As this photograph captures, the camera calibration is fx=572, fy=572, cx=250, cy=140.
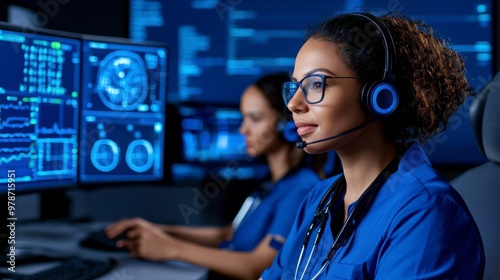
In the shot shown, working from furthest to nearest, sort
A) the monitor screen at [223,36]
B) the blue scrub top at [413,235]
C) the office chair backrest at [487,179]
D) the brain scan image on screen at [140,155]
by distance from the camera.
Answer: the monitor screen at [223,36] < the brain scan image on screen at [140,155] < the office chair backrest at [487,179] < the blue scrub top at [413,235]

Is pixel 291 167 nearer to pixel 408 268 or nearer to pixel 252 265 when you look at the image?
pixel 252 265

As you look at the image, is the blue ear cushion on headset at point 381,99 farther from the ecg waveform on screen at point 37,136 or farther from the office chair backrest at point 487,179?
the ecg waveform on screen at point 37,136

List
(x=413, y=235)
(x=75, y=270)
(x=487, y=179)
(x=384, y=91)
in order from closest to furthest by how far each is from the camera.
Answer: (x=413, y=235) → (x=384, y=91) → (x=487, y=179) → (x=75, y=270)

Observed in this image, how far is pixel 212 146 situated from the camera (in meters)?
2.21

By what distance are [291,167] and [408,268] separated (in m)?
0.99

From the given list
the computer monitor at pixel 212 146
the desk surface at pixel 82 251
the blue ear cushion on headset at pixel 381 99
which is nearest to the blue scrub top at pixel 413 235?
the blue ear cushion on headset at pixel 381 99

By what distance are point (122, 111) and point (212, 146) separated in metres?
0.52

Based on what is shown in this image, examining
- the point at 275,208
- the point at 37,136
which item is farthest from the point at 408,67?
the point at 37,136

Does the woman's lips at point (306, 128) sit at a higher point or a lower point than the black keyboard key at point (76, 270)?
higher

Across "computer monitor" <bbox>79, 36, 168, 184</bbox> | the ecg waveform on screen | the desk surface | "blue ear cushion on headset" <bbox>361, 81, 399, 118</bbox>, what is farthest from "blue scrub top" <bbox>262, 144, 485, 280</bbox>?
"computer monitor" <bbox>79, 36, 168, 184</bbox>

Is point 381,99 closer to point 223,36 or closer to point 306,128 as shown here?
point 306,128

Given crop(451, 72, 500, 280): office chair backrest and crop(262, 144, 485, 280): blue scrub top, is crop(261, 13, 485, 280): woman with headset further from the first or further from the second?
crop(451, 72, 500, 280): office chair backrest

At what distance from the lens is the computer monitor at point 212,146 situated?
2.20 meters

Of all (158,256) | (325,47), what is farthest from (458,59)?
(158,256)
